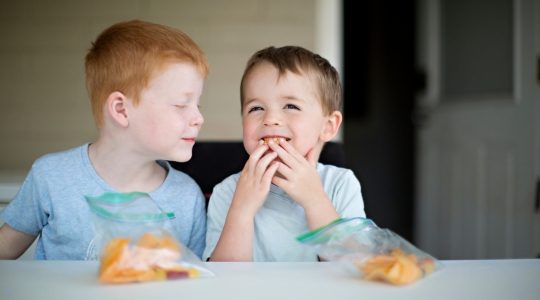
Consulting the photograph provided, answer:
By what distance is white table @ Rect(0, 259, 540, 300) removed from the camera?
56 centimetres

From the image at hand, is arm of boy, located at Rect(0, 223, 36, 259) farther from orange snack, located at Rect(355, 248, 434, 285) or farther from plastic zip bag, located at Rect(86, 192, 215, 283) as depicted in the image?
orange snack, located at Rect(355, 248, 434, 285)

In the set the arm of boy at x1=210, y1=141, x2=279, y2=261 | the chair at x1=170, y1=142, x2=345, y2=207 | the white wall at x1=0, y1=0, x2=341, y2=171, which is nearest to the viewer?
the arm of boy at x1=210, y1=141, x2=279, y2=261

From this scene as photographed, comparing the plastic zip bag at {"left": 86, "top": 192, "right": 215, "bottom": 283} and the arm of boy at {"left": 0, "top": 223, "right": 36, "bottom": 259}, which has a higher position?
the plastic zip bag at {"left": 86, "top": 192, "right": 215, "bottom": 283}

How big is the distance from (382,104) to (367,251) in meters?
3.14

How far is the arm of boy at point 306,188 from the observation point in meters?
1.05

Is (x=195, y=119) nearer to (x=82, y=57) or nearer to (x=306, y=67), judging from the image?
(x=306, y=67)

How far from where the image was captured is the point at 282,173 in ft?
3.50

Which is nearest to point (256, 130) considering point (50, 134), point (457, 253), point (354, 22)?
point (50, 134)

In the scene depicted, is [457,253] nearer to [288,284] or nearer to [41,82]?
[41,82]

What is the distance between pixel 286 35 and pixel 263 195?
4.80ft

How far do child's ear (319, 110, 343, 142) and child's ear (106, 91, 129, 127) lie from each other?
1.59 ft

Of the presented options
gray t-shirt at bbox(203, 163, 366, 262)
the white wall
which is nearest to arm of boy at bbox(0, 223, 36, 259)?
gray t-shirt at bbox(203, 163, 366, 262)

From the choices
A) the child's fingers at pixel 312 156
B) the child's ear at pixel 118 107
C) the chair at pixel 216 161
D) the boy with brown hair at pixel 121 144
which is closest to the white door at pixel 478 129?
the chair at pixel 216 161

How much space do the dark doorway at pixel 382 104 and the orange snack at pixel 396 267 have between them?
9.93ft
